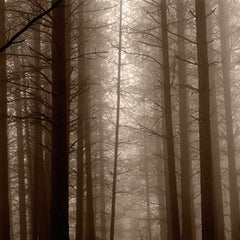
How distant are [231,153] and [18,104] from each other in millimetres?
8138

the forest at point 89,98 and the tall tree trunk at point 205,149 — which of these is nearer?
the forest at point 89,98

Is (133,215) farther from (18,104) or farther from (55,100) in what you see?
(55,100)

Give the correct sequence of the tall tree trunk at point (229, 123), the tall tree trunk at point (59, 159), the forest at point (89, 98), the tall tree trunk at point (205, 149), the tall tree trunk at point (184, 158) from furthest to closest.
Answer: the tall tree trunk at point (229, 123)
the tall tree trunk at point (184, 158)
the tall tree trunk at point (205, 149)
the forest at point (89, 98)
the tall tree trunk at point (59, 159)

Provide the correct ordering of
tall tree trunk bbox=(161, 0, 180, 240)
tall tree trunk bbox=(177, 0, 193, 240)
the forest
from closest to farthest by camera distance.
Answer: the forest
tall tree trunk bbox=(161, 0, 180, 240)
tall tree trunk bbox=(177, 0, 193, 240)

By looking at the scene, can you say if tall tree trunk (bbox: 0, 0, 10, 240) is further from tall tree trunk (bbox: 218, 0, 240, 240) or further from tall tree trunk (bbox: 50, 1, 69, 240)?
tall tree trunk (bbox: 218, 0, 240, 240)

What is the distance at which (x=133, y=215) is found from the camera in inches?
1529

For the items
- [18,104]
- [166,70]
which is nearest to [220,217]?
[166,70]

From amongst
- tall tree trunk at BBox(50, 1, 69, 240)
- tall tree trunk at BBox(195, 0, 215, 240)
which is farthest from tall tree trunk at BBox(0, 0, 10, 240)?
tall tree trunk at BBox(195, 0, 215, 240)

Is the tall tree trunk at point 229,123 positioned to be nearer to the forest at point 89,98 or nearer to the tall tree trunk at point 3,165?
the forest at point 89,98

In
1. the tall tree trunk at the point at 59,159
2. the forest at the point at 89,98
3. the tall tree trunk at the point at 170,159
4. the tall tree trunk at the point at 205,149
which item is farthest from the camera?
the tall tree trunk at the point at 170,159

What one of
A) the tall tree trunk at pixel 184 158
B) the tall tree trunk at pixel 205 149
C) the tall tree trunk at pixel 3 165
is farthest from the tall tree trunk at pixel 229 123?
the tall tree trunk at pixel 3 165

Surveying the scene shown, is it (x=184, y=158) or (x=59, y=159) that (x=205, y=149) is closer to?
(x=59, y=159)

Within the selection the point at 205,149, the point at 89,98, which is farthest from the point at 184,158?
the point at 205,149

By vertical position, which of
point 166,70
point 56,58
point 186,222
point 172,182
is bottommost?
point 186,222
